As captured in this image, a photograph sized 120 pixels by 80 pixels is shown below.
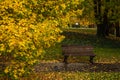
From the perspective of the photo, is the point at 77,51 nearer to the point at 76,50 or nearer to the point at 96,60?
the point at 76,50

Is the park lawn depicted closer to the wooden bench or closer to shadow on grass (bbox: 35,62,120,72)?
shadow on grass (bbox: 35,62,120,72)

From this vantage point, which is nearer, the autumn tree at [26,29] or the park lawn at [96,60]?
the autumn tree at [26,29]

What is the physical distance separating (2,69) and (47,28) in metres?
1.74

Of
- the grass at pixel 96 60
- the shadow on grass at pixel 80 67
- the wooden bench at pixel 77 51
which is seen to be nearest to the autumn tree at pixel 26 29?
the grass at pixel 96 60

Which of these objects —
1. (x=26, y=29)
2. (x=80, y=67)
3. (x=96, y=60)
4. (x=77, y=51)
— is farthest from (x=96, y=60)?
(x=26, y=29)

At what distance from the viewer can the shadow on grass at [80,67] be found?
16.2m

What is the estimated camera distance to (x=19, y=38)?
10.4m

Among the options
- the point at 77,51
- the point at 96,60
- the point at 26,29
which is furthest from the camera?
the point at 96,60

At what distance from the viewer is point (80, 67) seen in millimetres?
16891

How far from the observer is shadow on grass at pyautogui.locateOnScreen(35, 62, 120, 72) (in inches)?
639

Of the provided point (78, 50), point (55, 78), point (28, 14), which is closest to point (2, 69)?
point (28, 14)

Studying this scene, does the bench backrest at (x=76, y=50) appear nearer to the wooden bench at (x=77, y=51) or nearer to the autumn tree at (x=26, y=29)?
the wooden bench at (x=77, y=51)

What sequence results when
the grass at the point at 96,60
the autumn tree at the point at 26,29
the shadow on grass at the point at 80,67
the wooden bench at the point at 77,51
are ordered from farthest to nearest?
the wooden bench at the point at 77,51 < the shadow on grass at the point at 80,67 < the grass at the point at 96,60 < the autumn tree at the point at 26,29

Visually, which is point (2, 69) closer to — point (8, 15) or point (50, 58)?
point (8, 15)
